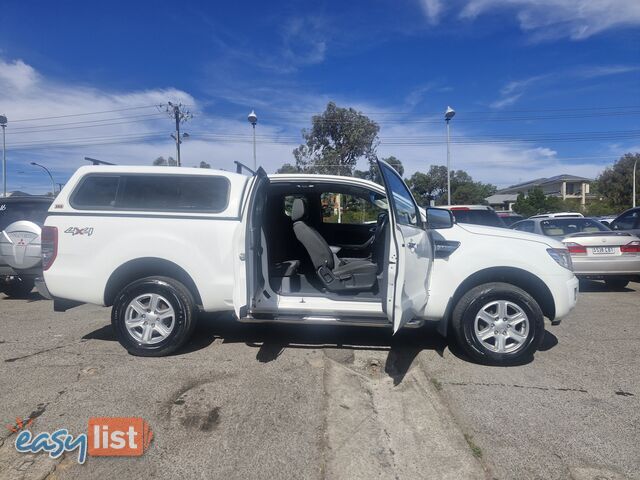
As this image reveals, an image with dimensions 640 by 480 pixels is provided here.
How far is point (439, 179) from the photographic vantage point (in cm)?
6419

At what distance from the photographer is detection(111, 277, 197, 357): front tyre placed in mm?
4219

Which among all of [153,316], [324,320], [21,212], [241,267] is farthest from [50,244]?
[21,212]

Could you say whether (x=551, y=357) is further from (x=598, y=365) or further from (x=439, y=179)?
(x=439, y=179)

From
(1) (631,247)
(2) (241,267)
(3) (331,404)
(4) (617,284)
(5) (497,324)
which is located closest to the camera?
(3) (331,404)

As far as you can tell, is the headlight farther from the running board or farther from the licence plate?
the licence plate

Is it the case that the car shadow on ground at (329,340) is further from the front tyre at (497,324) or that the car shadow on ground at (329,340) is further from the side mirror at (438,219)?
the side mirror at (438,219)

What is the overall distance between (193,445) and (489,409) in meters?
2.24

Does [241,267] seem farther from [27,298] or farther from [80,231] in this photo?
[27,298]

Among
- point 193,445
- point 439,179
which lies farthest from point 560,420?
point 439,179

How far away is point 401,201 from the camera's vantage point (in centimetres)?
414

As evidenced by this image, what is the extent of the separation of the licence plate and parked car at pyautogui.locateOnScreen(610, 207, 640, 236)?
5.46ft

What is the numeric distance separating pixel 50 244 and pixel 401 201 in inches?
145

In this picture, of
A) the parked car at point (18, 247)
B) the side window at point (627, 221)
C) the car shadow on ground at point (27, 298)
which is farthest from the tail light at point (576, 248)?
the car shadow on ground at point (27, 298)

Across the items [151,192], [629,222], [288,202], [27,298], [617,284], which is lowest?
[617,284]
